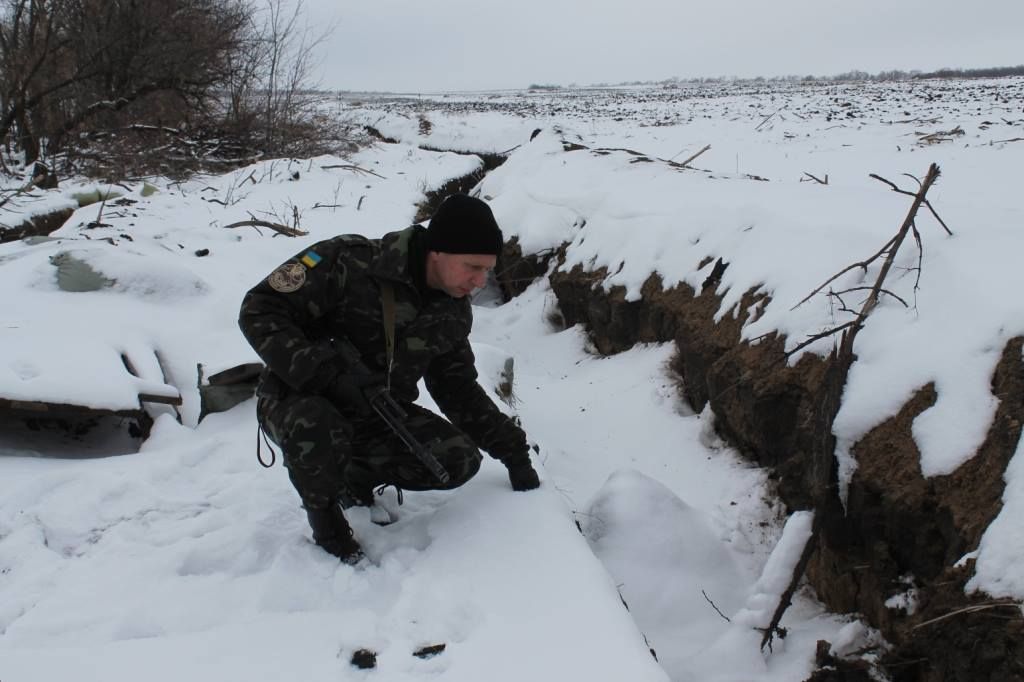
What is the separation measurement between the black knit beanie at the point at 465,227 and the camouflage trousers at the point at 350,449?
0.67m

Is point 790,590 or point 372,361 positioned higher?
point 372,361

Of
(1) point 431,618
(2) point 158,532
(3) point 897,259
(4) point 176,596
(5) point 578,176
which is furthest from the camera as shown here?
(5) point 578,176

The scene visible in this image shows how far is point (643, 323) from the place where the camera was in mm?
4664

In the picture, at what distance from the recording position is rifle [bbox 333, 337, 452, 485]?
2.20m

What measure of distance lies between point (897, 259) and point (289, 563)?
2.53 metres

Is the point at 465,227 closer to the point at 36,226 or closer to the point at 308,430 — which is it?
the point at 308,430

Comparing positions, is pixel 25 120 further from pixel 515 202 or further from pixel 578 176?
pixel 578 176

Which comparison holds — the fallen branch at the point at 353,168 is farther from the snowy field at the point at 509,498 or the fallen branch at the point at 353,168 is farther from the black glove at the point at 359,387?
the black glove at the point at 359,387

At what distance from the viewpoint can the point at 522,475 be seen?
2.51 meters

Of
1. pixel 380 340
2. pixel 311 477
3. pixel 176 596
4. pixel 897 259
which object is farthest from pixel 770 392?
pixel 176 596

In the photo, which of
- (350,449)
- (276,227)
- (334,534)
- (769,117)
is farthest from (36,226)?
(769,117)

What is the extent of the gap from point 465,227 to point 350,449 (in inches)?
33.3

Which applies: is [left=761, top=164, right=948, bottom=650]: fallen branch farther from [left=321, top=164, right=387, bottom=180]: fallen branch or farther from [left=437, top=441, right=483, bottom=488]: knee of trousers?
[left=321, top=164, right=387, bottom=180]: fallen branch

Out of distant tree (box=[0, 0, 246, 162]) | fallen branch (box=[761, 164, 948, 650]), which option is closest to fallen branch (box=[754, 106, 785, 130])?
distant tree (box=[0, 0, 246, 162])
